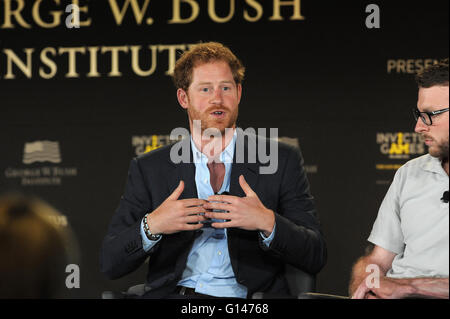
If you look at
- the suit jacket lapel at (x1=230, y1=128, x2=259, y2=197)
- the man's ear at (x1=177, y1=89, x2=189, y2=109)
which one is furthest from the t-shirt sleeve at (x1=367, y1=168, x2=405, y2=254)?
the man's ear at (x1=177, y1=89, x2=189, y2=109)

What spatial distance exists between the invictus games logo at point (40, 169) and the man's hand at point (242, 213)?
2.89 m

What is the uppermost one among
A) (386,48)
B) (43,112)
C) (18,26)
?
(18,26)

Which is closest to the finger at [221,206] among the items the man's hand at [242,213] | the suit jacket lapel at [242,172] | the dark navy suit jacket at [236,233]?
the man's hand at [242,213]

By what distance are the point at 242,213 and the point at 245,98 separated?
251cm

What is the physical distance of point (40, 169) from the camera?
16.7 feet

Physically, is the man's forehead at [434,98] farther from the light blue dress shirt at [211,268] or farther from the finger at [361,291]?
the light blue dress shirt at [211,268]

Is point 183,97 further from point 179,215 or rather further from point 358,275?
point 358,275

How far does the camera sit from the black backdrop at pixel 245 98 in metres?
4.63

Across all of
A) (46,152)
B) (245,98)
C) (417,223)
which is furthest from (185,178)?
(46,152)

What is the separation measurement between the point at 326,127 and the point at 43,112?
222cm

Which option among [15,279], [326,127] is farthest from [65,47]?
[15,279]
